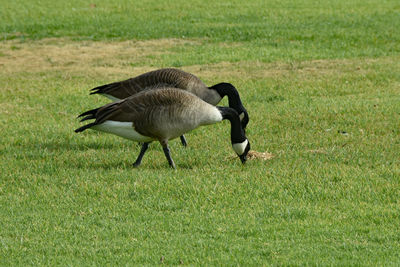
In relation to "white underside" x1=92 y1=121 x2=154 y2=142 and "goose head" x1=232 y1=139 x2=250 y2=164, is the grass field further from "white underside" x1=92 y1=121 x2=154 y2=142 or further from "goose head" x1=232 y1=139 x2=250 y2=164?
"white underside" x1=92 y1=121 x2=154 y2=142

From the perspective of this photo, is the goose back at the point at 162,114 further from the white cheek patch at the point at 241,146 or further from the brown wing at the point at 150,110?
the white cheek patch at the point at 241,146

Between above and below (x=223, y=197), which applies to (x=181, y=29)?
below

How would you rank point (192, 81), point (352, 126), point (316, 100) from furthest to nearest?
point (316, 100) → point (352, 126) → point (192, 81)

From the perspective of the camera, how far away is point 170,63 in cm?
1770

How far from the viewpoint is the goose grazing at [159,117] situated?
354 inches

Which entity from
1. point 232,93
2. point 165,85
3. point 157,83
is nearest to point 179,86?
point 165,85

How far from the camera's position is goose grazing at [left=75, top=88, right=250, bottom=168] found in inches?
354

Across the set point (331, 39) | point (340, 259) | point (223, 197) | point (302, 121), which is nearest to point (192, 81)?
point (302, 121)

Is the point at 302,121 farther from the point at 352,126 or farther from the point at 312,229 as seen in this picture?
the point at 312,229

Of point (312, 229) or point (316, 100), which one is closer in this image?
A: point (312, 229)

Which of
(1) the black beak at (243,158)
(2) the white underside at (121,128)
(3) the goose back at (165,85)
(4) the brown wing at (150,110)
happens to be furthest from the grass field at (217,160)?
(3) the goose back at (165,85)

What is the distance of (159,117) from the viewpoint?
353 inches

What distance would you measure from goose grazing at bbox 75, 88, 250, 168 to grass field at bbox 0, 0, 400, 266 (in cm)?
53

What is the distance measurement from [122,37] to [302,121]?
11.2 meters
